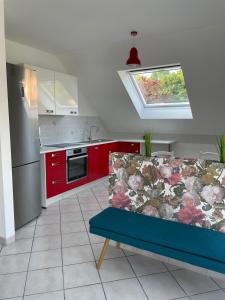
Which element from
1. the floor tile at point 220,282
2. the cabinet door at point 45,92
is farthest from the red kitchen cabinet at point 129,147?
the floor tile at point 220,282

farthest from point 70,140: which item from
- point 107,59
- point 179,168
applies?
point 179,168

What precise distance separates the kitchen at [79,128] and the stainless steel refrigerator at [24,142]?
1 centimetres

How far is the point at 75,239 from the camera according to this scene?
267 centimetres

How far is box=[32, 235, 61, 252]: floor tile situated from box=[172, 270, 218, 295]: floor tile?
1247 mm

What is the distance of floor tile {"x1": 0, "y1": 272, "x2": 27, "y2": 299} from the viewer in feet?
5.98

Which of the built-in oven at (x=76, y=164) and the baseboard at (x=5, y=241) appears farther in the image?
the built-in oven at (x=76, y=164)

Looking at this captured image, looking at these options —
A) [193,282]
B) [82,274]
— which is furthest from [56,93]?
[193,282]

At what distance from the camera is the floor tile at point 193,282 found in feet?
6.20

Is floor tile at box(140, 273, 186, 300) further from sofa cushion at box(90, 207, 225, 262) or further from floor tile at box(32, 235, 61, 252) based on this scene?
floor tile at box(32, 235, 61, 252)

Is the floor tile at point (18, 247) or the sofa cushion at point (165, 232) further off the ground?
the sofa cushion at point (165, 232)

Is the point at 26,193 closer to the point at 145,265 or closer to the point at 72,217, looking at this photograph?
the point at 72,217

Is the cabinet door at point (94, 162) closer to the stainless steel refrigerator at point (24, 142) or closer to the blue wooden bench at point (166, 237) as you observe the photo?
the stainless steel refrigerator at point (24, 142)

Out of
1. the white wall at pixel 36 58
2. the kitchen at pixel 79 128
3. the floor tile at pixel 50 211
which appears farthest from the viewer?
the white wall at pixel 36 58

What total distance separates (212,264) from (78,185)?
3029 mm
